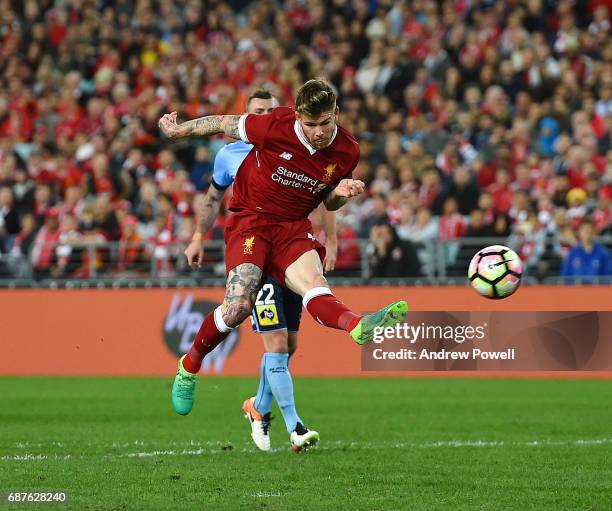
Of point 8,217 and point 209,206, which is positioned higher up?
point 8,217

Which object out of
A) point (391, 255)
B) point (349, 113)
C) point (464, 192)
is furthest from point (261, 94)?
point (349, 113)

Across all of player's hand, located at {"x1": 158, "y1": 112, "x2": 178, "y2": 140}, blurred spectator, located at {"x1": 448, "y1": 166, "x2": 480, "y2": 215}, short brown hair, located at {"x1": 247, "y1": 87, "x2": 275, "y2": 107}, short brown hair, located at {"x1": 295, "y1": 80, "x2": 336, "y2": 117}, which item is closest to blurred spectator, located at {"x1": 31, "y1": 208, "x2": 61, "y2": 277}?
blurred spectator, located at {"x1": 448, "y1": 166, "x2": 480, "y2": 215}

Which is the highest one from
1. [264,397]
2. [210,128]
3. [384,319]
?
[210,128]

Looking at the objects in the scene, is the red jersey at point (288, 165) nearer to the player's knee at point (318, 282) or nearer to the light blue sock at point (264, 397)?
→ the player's knee at point (318, 282)

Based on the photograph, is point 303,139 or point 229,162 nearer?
point 303,139

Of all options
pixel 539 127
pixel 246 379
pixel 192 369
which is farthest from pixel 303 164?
pixel 539 127

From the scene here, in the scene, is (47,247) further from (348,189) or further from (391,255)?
(348,189)

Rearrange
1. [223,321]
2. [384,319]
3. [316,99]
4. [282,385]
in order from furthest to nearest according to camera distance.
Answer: [282,385] < [223,321] < [316,99] < [384,319]

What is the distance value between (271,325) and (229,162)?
1.25 meters

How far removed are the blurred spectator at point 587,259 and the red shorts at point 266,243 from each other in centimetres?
813

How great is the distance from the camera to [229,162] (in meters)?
9.29

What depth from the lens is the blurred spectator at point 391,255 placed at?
1697cm

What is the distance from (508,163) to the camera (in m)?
18.4

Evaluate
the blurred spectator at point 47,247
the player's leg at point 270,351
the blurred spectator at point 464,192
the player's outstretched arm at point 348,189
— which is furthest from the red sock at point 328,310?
the blurred spectator at point 47,247
